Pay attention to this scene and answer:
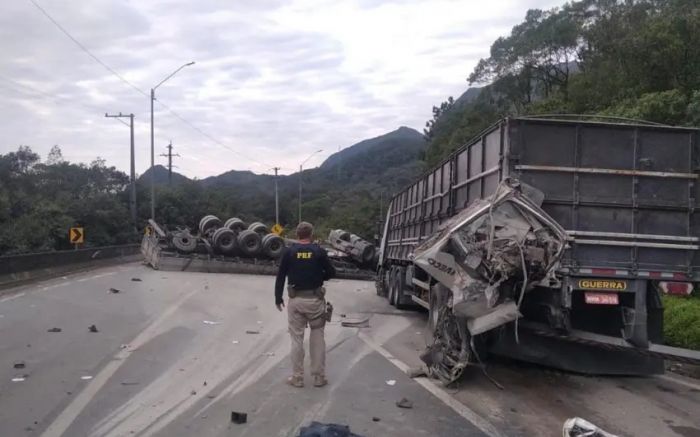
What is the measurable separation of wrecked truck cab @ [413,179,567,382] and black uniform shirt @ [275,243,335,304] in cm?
113

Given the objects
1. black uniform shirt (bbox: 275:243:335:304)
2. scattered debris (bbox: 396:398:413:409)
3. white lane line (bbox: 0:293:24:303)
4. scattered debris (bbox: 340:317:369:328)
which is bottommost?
scattered debris (bbox: 340:317:369:328)

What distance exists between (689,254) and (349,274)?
2156cm

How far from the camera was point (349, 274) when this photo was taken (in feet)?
97.4

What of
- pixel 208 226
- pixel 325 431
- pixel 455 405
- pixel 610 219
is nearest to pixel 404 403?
pixel 455 405

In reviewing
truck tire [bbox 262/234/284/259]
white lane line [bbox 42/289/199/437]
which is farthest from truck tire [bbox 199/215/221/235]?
white lane line [bbox 42/289/199/437]

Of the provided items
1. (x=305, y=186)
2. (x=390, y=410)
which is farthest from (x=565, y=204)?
(x=305, y=186)

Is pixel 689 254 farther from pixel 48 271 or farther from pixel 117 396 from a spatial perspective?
pixel 48 271

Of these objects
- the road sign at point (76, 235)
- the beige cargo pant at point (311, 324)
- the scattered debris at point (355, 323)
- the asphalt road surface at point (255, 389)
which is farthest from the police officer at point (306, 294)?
the road sign at point (76, 235)

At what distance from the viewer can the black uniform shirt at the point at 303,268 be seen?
8.19 metres

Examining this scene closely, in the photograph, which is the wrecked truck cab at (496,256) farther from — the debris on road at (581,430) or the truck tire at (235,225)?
the truck tire at (235,225)

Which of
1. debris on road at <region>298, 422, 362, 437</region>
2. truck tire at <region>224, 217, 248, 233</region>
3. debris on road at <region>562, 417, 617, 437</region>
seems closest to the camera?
debris on road at <region>298, 422, 362, 437</region>

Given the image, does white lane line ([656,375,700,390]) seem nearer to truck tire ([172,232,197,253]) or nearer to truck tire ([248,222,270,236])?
truck tire ([172,232,197,253])

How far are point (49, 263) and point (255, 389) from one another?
60.5 ft

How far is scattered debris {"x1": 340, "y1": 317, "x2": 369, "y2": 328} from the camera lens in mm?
13783
